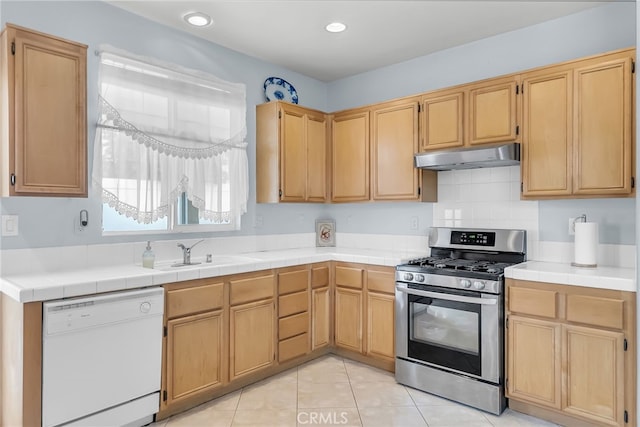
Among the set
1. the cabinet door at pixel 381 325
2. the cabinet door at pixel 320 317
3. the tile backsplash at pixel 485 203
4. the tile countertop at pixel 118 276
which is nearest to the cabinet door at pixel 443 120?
the tile backsplash at pixel 485 203

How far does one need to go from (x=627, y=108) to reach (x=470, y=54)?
1408 mm

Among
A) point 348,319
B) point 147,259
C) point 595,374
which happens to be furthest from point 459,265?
point 147,259

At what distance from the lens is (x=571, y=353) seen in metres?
2.49

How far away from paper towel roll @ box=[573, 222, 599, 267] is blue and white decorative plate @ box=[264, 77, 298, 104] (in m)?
2.77

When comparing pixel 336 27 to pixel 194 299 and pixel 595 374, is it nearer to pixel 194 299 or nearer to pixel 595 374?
pixel 194 299

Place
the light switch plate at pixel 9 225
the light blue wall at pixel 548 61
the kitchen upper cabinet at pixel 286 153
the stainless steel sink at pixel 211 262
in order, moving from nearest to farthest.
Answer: the light switch plate at pixel 9 225, the light blue wall at pixel 548 61, the stainless steel sink at pixel 211 262, the kitchen upper cabinet at pixel 286 153

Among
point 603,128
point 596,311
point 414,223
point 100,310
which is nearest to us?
point 100,310

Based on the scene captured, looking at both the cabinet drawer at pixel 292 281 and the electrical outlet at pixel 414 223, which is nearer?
the cabinet drawer at pixel 292 281

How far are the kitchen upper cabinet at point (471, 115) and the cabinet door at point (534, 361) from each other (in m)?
1.32

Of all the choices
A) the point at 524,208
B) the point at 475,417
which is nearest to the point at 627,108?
the point at 524,208

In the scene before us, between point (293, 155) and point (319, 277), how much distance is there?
1.15 m

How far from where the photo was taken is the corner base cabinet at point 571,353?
2322 millimetres

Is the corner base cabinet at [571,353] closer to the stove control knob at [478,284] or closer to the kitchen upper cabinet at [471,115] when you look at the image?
the stove control knob at [478,284]

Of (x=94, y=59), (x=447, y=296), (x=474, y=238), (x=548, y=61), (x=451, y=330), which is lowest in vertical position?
(x=451, y=330)
